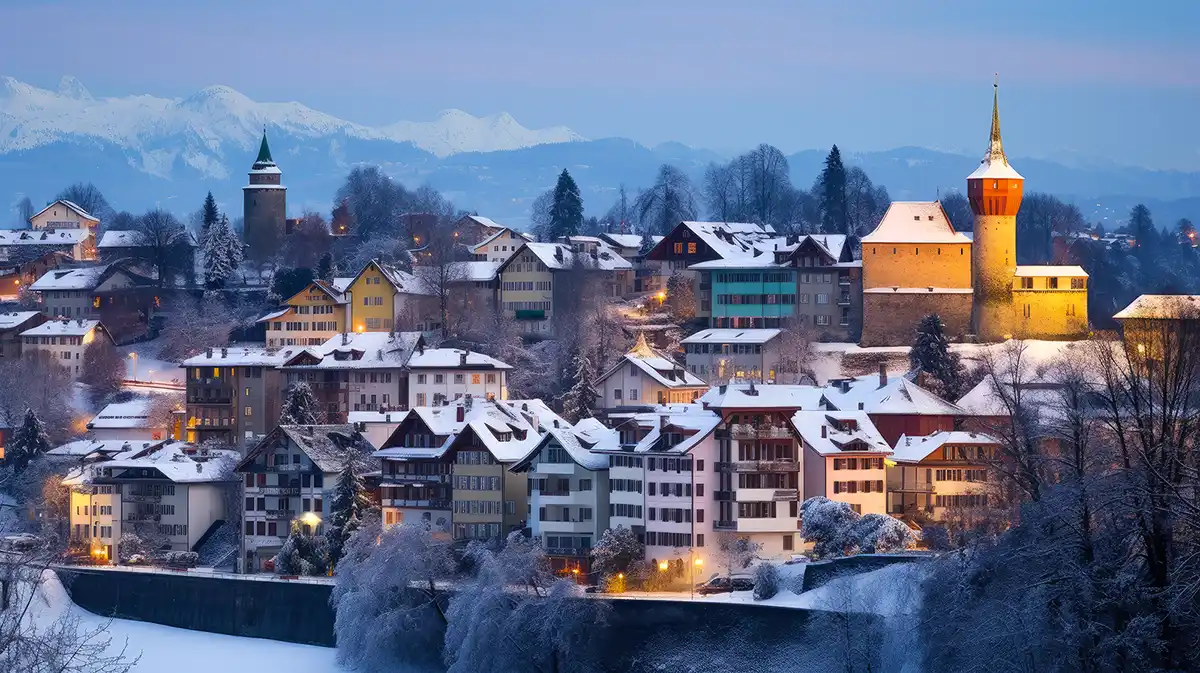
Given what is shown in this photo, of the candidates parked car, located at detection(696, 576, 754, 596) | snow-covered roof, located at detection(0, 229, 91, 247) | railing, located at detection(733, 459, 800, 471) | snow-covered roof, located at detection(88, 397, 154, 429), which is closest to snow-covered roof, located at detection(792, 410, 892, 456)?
railing, located at detection(733, 459, 800, 471)

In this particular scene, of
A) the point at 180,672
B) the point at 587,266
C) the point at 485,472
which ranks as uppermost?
the point at 587,266

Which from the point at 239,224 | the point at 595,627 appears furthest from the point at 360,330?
the point at 239,224

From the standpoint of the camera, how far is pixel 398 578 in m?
66.5

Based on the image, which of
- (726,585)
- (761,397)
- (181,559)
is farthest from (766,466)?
(181,559)

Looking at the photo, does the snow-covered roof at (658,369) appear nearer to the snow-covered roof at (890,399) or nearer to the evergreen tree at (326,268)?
the snow-covered roof at (890,399)

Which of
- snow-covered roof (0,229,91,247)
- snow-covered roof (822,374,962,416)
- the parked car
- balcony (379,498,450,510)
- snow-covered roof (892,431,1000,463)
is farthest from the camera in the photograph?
snow-covered roof (0,229,91,247)

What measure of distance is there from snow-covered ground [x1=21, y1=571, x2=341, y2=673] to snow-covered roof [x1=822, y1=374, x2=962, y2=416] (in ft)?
65.2

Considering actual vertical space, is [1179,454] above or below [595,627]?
above

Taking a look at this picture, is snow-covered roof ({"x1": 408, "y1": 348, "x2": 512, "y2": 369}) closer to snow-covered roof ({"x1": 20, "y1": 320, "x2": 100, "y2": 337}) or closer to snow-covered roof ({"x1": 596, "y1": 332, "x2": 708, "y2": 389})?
snow-covered roof ({"x1": 596, "y1": 332, "x2": 708, "y2": 389})

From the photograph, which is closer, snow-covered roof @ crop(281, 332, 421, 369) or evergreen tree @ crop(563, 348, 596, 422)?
evergreen tree @ crop(563, 348, 596, 422)

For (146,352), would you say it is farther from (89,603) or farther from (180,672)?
(180,672)

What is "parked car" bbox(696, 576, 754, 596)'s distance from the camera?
64500 millimetres

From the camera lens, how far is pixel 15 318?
373 ft

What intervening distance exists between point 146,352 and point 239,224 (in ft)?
165
